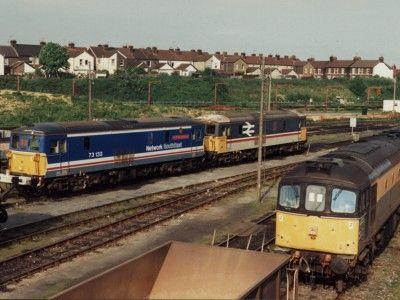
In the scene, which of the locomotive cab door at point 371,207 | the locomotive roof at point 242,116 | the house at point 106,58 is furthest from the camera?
the house at point 106,58

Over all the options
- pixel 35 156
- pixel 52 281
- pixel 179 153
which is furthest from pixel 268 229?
pixel 179 153

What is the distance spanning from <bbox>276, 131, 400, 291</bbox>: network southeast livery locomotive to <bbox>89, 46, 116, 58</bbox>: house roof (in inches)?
4733

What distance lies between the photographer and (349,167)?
17.4m

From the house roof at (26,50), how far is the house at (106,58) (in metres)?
13.1

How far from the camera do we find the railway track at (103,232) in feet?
62.4

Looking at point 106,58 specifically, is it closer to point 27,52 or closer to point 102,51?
point 102,51

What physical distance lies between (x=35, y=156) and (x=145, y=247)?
371 inches

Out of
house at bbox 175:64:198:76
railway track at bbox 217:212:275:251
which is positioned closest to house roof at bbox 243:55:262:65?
house at bbox 175:64:198:76

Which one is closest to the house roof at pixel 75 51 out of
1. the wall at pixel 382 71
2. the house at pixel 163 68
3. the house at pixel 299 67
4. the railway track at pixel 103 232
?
the house at pixel 163 68

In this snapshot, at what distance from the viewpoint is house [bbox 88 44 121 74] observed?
134 metres

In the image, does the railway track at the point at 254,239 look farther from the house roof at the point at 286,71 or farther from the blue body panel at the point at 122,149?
the house roof at the point at 286,71

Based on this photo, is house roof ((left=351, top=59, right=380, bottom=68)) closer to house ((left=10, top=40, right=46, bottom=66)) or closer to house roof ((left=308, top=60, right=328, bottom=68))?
house roof ((left=308, top=60, right=328, bottom=68))

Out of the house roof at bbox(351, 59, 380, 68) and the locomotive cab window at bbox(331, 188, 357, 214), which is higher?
the house roof at bbox(351, 59, 380, 68)

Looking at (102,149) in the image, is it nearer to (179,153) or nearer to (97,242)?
(179,153)
